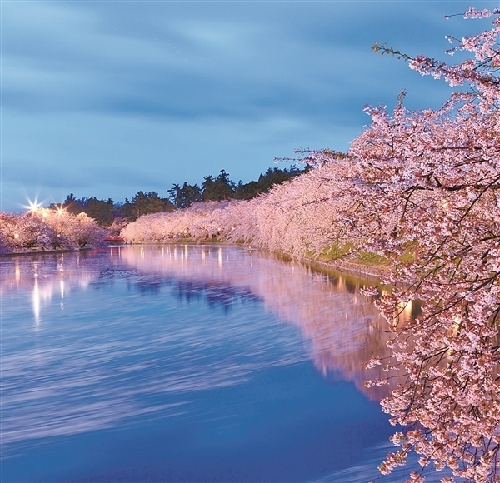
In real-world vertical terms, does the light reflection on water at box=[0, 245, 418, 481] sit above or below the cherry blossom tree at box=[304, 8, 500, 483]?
below

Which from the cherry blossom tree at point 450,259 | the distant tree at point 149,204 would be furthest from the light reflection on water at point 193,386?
the distant tree at point 149,204

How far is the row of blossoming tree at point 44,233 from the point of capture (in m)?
63.6

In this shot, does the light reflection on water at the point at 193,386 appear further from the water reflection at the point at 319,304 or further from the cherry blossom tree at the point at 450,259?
the cherry blossom tree at the point at 450,259

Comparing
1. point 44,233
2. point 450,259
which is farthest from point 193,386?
point 44,233

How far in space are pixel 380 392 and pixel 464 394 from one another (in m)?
5.80

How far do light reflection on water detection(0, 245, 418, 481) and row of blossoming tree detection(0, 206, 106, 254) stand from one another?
43844mm

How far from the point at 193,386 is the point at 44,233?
198ft

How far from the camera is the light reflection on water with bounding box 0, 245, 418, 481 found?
7779 mm

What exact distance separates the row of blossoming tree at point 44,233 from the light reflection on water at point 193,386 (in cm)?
4384

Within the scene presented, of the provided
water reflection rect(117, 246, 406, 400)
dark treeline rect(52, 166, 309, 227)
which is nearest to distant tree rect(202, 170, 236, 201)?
dark treeline rect(52, 166, 309, 227)

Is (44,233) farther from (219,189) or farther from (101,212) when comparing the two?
(101,212)

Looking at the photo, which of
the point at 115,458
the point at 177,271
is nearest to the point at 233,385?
the point at 115,458

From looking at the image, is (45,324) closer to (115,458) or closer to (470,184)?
(115,458)

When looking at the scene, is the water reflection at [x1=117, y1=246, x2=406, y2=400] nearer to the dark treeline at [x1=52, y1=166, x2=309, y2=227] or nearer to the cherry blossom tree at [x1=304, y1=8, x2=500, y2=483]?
the cherry blossom tree at [x1=304, y1=8, x2=500, y2=483]
